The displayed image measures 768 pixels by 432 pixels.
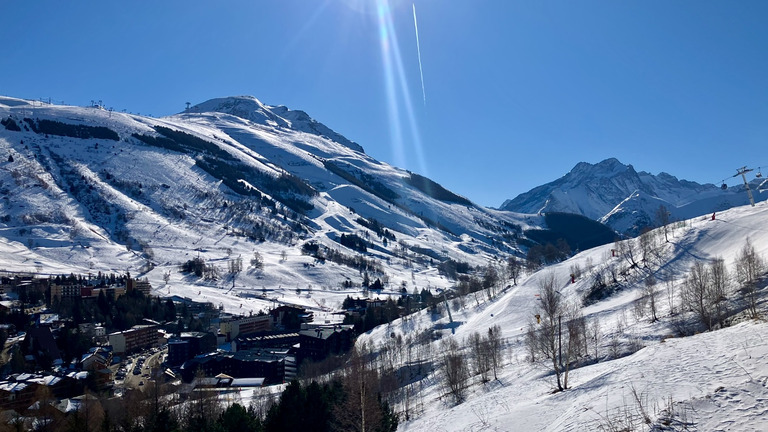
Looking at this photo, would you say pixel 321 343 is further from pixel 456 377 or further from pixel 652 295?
pixel 652 295

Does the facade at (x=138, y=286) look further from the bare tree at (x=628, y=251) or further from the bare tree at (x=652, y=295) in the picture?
the bare tree at (x=652, y=295)

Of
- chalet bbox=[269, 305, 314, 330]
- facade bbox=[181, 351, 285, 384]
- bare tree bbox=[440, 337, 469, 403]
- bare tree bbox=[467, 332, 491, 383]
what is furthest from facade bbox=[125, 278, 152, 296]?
bare tree bbox=[467, 332, 491, 383]

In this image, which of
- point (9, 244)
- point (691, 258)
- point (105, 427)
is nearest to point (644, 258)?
point (691, 258)

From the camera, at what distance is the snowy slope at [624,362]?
43.2 feet

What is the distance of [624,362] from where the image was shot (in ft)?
79.3

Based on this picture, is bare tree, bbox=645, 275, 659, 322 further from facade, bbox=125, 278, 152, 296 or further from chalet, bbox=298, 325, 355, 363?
facade, bbox=125, 278, 152, 296

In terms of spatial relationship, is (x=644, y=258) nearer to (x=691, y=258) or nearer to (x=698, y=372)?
(x=691, y=258)

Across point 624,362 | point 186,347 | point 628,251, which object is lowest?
point 186,347

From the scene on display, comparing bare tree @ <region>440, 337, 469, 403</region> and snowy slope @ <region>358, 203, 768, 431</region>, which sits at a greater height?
snowy slope @ <region>358, 203, 768, 431</region>

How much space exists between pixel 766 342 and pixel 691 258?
231ft

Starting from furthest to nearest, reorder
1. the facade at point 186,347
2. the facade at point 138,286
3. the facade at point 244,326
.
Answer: the facade at point 138,286 < the facade at point 244,326 < the facade at point 186,347

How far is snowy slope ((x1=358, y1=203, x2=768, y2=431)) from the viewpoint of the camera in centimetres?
1316

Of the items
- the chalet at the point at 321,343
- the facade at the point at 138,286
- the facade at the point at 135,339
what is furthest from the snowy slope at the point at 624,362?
the facade at the point at 138,286

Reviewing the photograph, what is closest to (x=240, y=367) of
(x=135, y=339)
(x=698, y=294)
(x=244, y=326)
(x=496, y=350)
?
(x=135, y=339)
